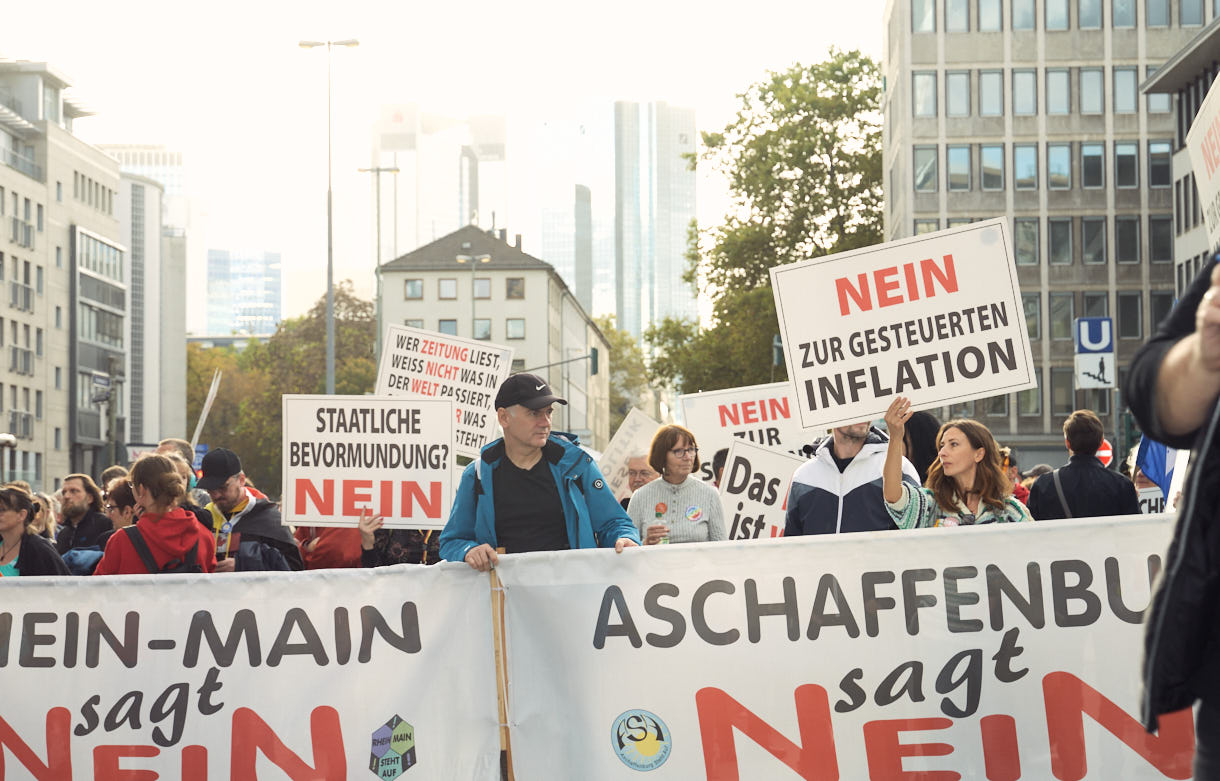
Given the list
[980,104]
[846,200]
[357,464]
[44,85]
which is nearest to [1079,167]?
[980,104]

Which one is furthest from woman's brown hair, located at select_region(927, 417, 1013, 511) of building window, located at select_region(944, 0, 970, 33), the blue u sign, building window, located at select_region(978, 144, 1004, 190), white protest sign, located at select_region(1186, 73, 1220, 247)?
building window, located at select_region(944, 0, 970, 33)

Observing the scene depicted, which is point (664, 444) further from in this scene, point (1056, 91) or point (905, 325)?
point (1056, 91)

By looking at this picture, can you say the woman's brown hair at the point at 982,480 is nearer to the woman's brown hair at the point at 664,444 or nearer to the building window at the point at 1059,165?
the woman's brown hair at the point at 664,444

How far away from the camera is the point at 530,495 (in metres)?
6.62

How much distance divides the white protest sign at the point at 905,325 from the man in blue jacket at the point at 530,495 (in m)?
1.26

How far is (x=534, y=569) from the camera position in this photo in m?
6.21

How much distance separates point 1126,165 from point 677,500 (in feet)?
205

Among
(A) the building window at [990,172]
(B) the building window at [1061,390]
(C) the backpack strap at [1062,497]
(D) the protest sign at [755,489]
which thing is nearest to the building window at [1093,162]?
(A) the building window at [990,172]

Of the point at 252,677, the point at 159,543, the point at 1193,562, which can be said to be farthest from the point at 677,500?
the point at 1193,562

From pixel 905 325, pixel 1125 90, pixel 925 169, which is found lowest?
pixel 905 325

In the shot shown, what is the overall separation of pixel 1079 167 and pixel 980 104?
4.77 meters

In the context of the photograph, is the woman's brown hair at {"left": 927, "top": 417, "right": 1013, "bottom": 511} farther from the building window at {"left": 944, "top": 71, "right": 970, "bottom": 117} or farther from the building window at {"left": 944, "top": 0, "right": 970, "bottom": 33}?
the building window at {"left": 944, "top": 0, "right": 970, "bottom": 33}

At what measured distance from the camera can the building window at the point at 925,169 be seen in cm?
6688

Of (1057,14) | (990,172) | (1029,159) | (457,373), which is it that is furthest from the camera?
(990,172)
